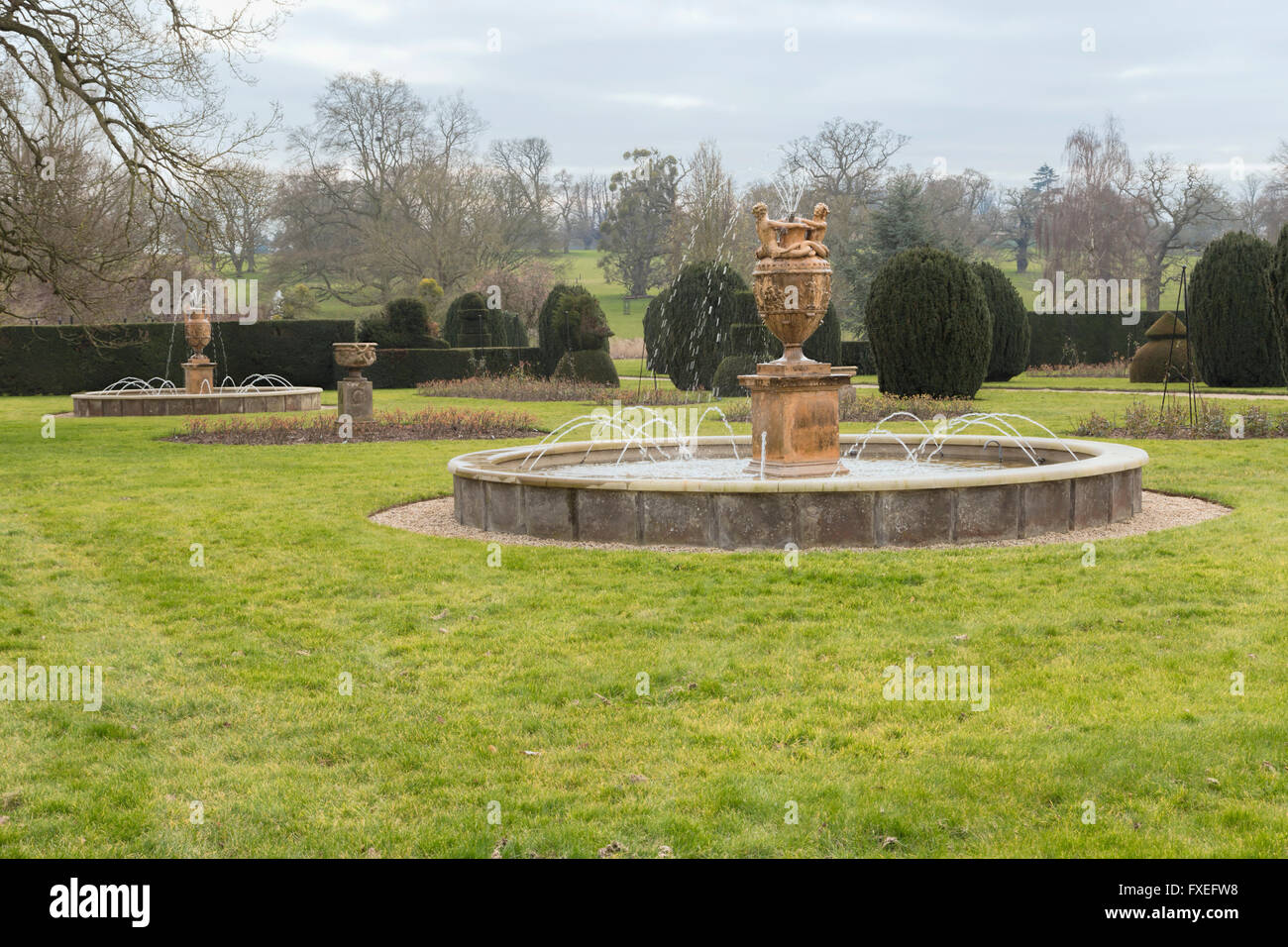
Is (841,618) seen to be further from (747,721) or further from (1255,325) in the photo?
(1255,325)

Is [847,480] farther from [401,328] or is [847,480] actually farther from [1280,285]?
[401,328]

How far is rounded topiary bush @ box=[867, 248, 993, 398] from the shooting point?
20891 mm

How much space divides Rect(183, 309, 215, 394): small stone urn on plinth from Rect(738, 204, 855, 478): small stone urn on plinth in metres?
18.4

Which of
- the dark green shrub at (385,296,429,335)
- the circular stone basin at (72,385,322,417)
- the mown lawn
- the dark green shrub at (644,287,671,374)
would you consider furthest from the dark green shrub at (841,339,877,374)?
the mown lawn

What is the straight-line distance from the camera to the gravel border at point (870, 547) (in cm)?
806

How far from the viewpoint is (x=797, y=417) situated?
9.66m

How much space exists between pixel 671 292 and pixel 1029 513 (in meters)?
20.1

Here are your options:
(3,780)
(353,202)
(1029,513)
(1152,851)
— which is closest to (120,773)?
(3,780)

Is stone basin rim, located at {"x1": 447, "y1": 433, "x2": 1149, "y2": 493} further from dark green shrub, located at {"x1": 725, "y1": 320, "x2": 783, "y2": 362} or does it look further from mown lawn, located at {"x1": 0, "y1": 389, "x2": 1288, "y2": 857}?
dark green shrub, located at {"x1": 725, "y1": 320, "x2": 783, "y2": 362}

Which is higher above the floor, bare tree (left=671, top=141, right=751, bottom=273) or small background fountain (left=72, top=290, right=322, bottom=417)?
bare tree (left=671, top=141, right=751, bottom=273)

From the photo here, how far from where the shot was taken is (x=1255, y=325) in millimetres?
24234

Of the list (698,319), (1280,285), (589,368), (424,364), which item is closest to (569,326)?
(589,368)

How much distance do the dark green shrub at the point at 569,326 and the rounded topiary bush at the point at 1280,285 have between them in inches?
630

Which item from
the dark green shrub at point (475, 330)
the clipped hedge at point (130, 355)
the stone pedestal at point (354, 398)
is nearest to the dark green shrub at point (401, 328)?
the dark green shrub at point (475, 330)
